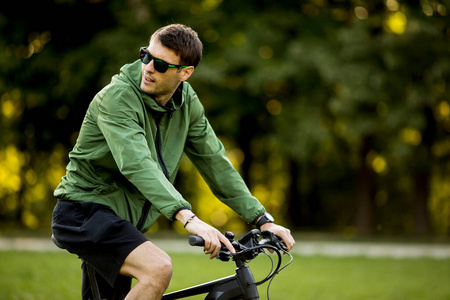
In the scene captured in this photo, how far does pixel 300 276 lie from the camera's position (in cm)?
937

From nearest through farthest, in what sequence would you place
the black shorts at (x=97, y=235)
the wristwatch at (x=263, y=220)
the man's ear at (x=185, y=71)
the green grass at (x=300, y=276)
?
1. the black shorts at (x=97, y=235)
2. the man's ear at (x=185, y=71)
3. the wristwatch at (x=263, y=220)
4. the green grass at (x=300, y=276)

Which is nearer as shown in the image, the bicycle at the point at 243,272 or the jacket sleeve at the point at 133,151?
the jacket sleeve at the point at 133,151

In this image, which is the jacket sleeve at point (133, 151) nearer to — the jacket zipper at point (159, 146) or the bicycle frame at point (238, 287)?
the jacket zipper at point (159, 146)

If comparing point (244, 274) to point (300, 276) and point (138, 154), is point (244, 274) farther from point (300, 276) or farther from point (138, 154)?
point (300, 276)

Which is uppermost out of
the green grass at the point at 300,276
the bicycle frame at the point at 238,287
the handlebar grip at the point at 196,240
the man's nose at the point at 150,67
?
the man's nose at the point at 150,67

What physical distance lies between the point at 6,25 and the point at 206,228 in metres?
15.5

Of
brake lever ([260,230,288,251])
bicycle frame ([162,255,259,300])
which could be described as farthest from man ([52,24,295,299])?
bicycle frame ([162,255,259,300])

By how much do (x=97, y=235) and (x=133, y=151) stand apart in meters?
0.42

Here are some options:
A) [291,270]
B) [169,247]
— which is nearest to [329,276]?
[291,270]

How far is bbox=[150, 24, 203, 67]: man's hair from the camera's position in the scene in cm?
295

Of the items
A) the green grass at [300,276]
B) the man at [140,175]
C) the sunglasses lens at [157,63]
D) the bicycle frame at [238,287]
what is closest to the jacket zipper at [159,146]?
the man at [140,175]

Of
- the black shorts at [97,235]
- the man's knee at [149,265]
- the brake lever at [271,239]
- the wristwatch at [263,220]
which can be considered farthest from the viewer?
the wristwatch at [263,220]

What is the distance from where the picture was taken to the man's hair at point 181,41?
9.69 feet

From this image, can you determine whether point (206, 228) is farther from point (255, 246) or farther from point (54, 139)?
point (54, 139)
